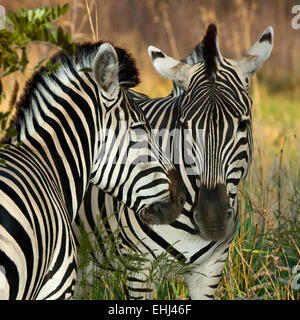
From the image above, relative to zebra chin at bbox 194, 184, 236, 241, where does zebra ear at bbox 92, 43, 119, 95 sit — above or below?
above

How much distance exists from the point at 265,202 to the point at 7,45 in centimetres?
348

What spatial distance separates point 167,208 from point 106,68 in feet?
2.97

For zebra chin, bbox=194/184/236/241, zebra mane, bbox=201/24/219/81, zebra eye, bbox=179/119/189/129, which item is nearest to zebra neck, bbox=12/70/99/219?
zebra eye, bbox=179/119/189/129

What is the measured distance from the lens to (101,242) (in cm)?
428

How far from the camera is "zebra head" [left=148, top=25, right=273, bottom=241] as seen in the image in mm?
3711

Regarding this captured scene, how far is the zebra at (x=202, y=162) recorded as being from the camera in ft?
12.3

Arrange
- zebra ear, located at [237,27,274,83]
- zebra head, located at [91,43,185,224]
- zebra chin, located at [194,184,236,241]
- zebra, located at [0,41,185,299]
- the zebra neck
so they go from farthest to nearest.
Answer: zebra ear, located at [237,27,274,83] < zebra chin, located at [194,184,236,241] < zebra head, located at [91,43,185,224] < the zebra neck < zebra, located at [0,41,185,299]

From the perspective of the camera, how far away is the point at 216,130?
3783 mm

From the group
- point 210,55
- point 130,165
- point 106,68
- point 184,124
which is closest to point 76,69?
point 106,68

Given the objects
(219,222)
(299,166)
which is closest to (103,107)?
(219,222)

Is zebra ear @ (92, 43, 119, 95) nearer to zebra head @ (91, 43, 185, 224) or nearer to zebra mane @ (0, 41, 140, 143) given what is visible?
zebra head @ (91, 43, 185, 224)

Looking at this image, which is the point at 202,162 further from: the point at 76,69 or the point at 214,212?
the point at 76,69

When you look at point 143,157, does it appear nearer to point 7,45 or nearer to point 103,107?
point 103,107

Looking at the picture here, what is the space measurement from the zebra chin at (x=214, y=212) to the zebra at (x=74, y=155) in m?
0.17
